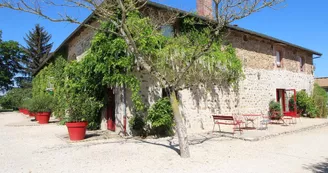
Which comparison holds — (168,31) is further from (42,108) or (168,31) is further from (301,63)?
(301,63)

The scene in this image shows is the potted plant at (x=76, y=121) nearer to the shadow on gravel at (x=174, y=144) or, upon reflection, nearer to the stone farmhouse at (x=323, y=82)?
the shadow on gravel at (x=174, y=144)

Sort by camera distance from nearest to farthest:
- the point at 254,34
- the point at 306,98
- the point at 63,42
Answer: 1. the point at 254,34
2. the point at 63,42
3. the point at 306,98

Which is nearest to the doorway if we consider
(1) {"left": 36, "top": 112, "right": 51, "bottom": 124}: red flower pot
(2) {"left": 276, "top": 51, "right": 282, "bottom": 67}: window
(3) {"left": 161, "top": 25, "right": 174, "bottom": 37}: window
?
(3) {"left": 161, "top": 25, "right": 174, "bottom": 37}: window

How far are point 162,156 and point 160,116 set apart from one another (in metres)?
2.44

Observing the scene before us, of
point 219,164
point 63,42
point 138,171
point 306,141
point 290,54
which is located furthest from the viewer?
point 290,54

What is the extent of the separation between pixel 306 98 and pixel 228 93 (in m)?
7.18

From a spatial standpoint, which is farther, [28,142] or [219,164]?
[28,142]

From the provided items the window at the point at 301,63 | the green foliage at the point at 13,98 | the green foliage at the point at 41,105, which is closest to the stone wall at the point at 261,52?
the window at the point at 301,63

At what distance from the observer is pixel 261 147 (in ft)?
22.4

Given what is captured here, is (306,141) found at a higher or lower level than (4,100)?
lower

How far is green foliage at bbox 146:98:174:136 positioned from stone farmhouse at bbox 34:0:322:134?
558 millimetres

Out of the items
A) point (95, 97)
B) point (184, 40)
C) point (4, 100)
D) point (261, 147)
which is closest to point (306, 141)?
point (261, 147)

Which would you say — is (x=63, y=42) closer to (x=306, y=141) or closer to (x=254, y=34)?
(x=254, y=34)

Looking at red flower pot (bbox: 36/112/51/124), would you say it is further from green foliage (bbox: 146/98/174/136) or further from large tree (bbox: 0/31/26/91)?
large tree (bbox: 0/31/26/91)
